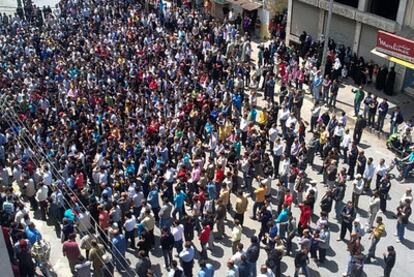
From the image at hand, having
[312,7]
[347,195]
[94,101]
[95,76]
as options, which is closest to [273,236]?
[347,195]

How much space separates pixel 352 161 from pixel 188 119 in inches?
230

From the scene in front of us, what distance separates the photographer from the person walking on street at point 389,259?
43.1 ft

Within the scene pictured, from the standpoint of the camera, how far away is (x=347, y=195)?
17344 mm

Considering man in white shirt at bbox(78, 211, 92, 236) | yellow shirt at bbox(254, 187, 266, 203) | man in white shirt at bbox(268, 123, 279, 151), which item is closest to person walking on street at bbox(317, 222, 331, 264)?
yellow shirt at bbox(254, 187, 266, 203)

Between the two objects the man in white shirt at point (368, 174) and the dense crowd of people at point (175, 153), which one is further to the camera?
the man in white shirt at point (368, 174)

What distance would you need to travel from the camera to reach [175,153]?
18.2 meters

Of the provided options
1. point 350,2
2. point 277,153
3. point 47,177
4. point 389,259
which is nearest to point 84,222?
point 47,177

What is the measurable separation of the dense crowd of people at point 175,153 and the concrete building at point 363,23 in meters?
1.02

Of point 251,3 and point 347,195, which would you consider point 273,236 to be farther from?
point 251,3

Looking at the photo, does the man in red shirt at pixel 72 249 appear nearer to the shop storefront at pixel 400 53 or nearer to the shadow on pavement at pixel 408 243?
the shadow on pavement at pixel 408 243

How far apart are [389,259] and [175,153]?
24.9ft

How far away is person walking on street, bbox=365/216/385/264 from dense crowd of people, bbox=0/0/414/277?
0.03 m

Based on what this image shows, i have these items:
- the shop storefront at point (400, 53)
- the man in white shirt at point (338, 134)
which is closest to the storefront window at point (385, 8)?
the shop storefront at point (400, 53)

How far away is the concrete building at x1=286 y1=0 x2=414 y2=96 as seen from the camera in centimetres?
2250
